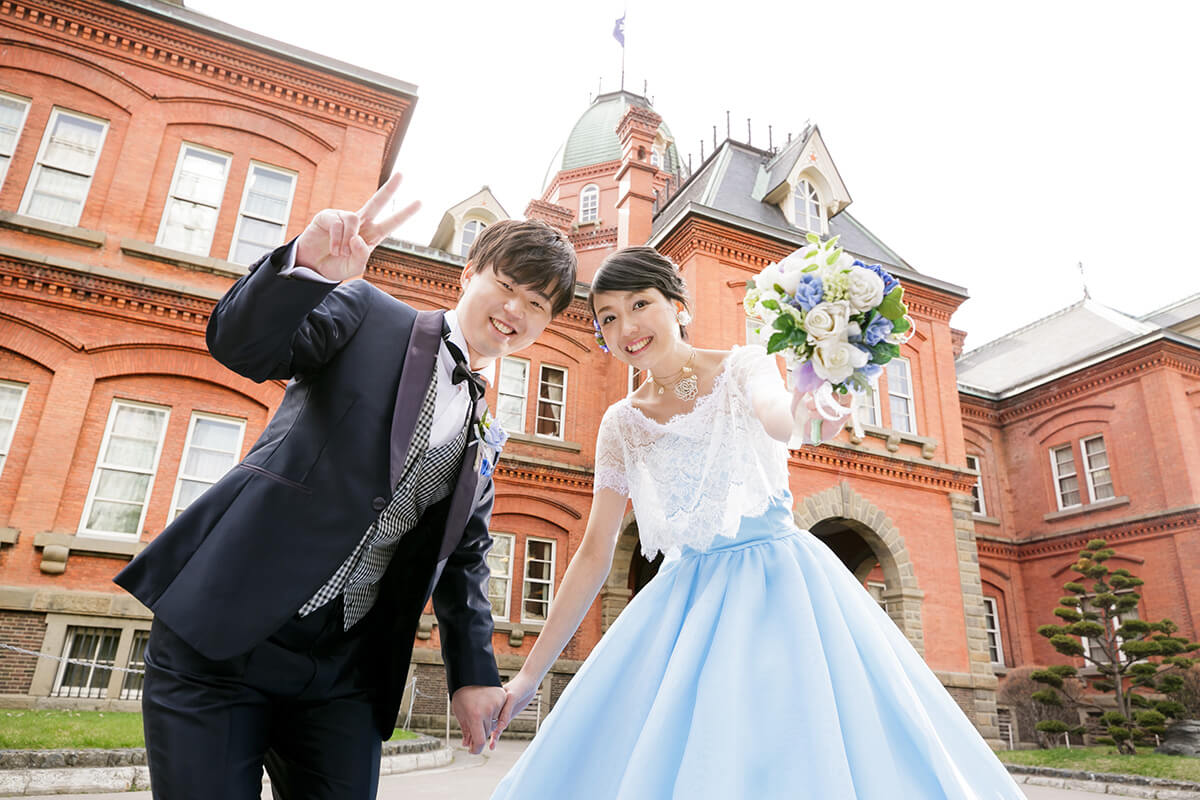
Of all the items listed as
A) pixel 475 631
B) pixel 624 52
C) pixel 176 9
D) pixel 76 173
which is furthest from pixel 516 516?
pixel 624 52

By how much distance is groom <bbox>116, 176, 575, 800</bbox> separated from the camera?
1588mm

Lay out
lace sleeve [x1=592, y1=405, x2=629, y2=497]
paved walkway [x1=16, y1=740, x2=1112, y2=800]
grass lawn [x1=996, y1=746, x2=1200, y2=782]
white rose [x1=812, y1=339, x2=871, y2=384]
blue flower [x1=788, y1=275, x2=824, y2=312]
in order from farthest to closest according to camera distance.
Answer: grass lawn [x1=996, y1=746, x2=1200, y2=782] < paved walkway [x1=16, y1=740, x2=1112, y2=800] < lace sleeve [x1=592, y1=405, x2=629, y2=497] < blue flower [x1=788, y1=275, x2=824, y2=312] < white rose [x1=812, y1=339, x2=871, y2=384]

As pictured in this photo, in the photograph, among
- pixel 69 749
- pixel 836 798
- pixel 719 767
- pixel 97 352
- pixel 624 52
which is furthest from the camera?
pixel 624 52

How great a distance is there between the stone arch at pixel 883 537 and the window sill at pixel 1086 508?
935 cm

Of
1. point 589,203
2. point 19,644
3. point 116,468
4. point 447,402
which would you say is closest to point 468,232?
point 589,203

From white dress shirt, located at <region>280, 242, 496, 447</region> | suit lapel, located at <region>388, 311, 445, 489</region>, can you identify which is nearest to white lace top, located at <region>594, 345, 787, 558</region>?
white dress shirt, located at <region>280, 242, 496, 447</region>

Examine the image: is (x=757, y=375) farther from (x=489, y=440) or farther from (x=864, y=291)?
(x=489, y=440)

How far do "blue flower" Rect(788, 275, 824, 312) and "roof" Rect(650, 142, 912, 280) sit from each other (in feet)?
44.7

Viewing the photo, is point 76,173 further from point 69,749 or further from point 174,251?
point 69,749

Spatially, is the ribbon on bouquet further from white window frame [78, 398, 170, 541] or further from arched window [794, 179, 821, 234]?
arched window [794, 179, 821, 234]

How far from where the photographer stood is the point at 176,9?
1210 centimetres

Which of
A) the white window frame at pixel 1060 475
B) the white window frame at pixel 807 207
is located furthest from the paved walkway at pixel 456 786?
the white window frame at pixel 1060 475

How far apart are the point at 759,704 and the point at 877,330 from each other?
1098mm

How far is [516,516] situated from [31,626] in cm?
814
